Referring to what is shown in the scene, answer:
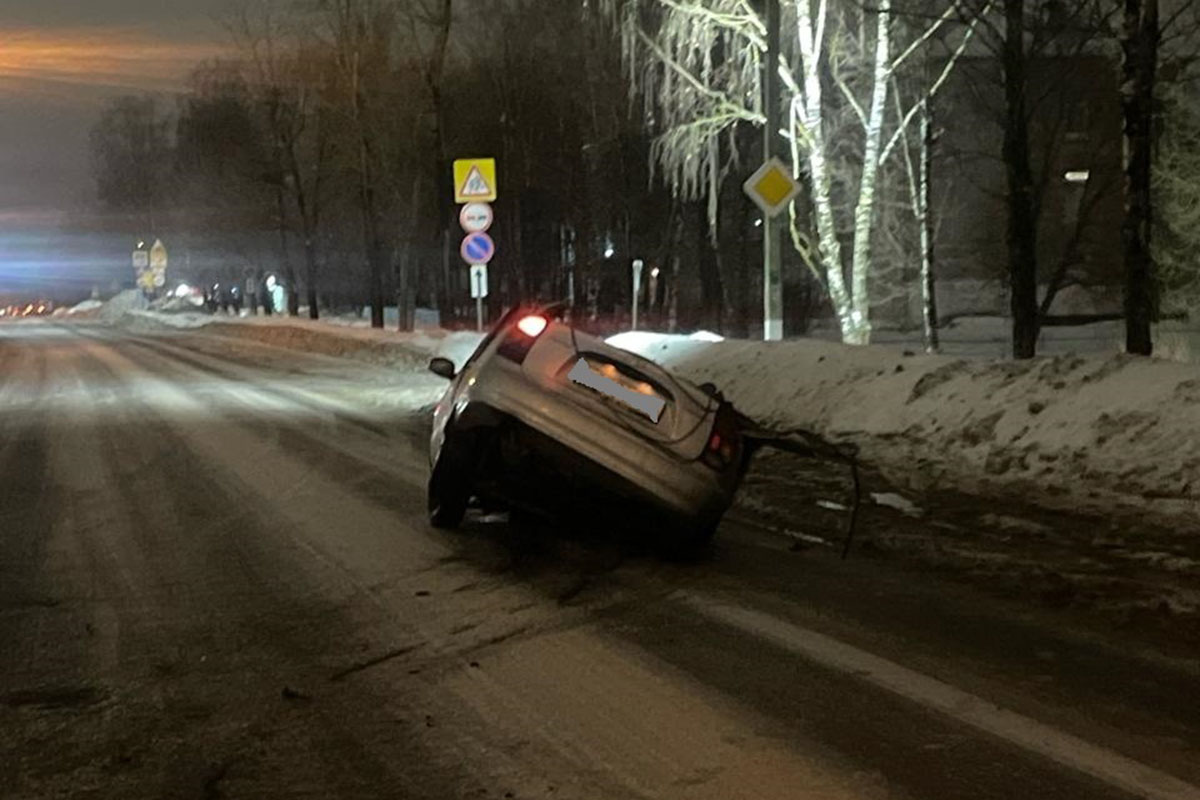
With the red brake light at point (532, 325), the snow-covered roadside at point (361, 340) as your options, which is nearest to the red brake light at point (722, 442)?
the red brake light at point (532, 325)

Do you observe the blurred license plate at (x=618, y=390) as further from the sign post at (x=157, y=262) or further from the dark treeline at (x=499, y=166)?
the sign post at (x=157, y=262)

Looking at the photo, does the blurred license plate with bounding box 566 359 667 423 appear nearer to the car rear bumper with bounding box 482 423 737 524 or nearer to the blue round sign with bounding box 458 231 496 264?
the car rear bumper with bounding box 482 423 737 524

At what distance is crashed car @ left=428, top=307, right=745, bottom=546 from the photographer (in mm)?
8656

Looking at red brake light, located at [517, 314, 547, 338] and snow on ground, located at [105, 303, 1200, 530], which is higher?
red brake light, located at [517, 314, 547, 338]

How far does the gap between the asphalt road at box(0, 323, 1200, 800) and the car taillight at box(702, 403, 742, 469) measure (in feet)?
2.27

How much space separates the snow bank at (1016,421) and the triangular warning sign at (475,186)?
978cm

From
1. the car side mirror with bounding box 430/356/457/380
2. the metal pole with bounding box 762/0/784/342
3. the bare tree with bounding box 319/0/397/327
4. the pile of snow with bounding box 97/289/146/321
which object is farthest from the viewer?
the pile of snow with bounding box 97/289/146/321

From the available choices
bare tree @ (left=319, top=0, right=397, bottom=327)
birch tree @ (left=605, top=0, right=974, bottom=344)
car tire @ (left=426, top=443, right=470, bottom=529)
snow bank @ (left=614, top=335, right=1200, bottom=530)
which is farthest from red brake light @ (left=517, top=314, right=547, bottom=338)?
bare tree @ (left=319, top=0, right=397, bottom=327)

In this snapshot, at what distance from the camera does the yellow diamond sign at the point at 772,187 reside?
18.7 meters

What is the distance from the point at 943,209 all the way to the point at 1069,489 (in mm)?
27482

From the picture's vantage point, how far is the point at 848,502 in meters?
11.7

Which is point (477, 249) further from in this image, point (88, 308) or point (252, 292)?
point (88, 308)

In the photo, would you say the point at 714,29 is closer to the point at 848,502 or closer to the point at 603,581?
the point at 848,502

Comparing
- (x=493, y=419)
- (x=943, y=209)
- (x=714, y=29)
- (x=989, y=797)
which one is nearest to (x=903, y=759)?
(x=989, y=797)
